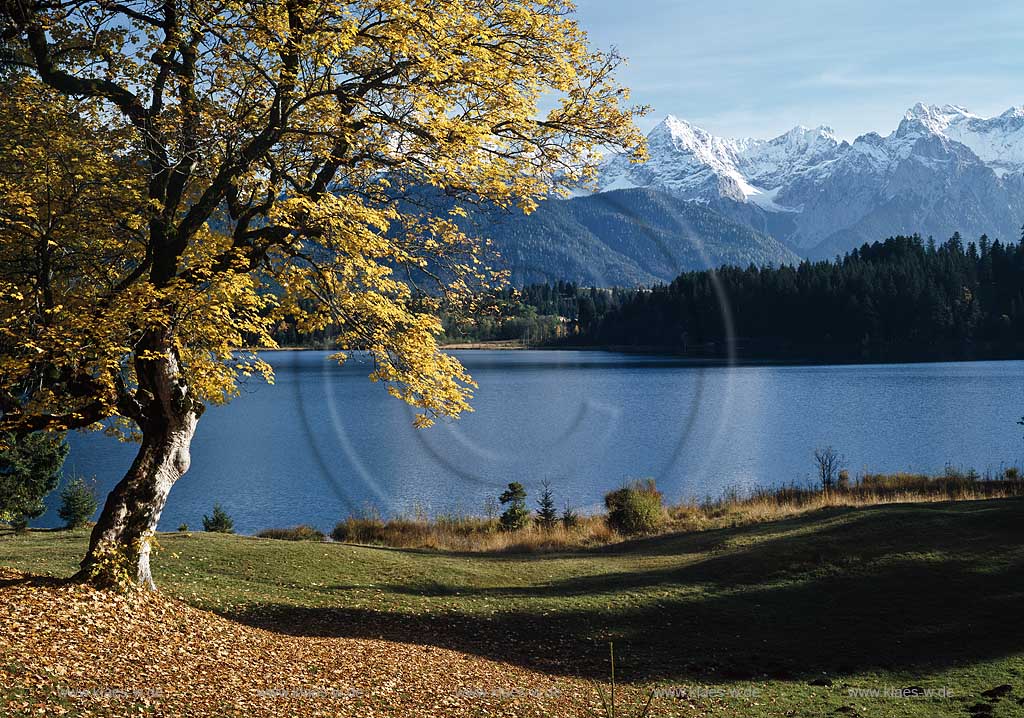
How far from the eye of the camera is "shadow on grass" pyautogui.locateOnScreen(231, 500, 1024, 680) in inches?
531

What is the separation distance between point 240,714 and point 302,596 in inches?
291

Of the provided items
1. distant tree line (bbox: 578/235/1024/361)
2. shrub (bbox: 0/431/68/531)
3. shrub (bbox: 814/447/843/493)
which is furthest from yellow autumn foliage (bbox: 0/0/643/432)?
distant tree line (bbox: 578/235/1024/361)

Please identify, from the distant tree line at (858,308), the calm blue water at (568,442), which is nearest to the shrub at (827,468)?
the calm blue water at (568,442)

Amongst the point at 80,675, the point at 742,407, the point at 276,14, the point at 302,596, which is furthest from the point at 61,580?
the point at 742,407

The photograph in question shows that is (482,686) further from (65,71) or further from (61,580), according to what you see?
(65,71)

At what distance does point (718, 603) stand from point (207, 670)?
10.7 m

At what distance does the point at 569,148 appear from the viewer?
13742 mm

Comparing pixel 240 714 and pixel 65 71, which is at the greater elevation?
pixel 65 71

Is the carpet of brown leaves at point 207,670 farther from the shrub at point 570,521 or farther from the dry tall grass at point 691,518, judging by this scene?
the shrub at point 570,521

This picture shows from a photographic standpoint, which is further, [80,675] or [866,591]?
[866,591]

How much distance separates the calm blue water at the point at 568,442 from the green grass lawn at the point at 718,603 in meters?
18.3

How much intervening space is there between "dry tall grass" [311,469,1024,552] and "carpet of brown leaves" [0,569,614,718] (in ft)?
45.9

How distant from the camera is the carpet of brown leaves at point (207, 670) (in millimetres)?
8625

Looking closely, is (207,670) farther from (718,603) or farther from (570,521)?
(570,521)
